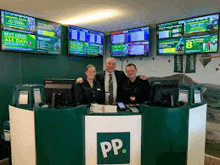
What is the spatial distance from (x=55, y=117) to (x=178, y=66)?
3.07m

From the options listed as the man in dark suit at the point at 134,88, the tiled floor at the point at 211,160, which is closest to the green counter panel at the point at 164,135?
the man in dark suit at the point at 134,88

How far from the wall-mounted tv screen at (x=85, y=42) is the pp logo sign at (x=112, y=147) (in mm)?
2820

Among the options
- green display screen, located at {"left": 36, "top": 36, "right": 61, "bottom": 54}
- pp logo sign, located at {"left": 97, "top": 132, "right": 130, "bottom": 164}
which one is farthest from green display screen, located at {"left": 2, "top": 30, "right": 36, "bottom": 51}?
pp logo sign, located at {"left": 97, "top": 132, "right": 130, "bottom": 164}

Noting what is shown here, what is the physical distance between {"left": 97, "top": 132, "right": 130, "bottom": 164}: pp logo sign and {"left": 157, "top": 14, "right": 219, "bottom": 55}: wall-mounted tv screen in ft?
8.26

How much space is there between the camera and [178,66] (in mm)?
3998

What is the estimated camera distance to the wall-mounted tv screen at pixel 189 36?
337 cm

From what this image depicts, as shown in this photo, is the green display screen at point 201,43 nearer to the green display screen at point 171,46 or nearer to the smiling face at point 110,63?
the green display screen at point 171,46

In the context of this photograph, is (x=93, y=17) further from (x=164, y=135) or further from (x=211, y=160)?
(x=211, y=160)

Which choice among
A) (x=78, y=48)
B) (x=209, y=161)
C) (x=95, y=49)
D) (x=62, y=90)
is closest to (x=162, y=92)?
(x=62, y=90)

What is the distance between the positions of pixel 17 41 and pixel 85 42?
Result: 1.61 m

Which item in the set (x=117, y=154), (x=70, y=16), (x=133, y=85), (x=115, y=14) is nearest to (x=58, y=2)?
(x=70, y=16)

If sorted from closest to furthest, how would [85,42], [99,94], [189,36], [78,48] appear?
[99,94] < [189,36] < [78,48] < [85,42]

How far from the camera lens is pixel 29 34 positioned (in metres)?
3.52

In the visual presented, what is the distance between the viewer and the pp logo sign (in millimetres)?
1915
